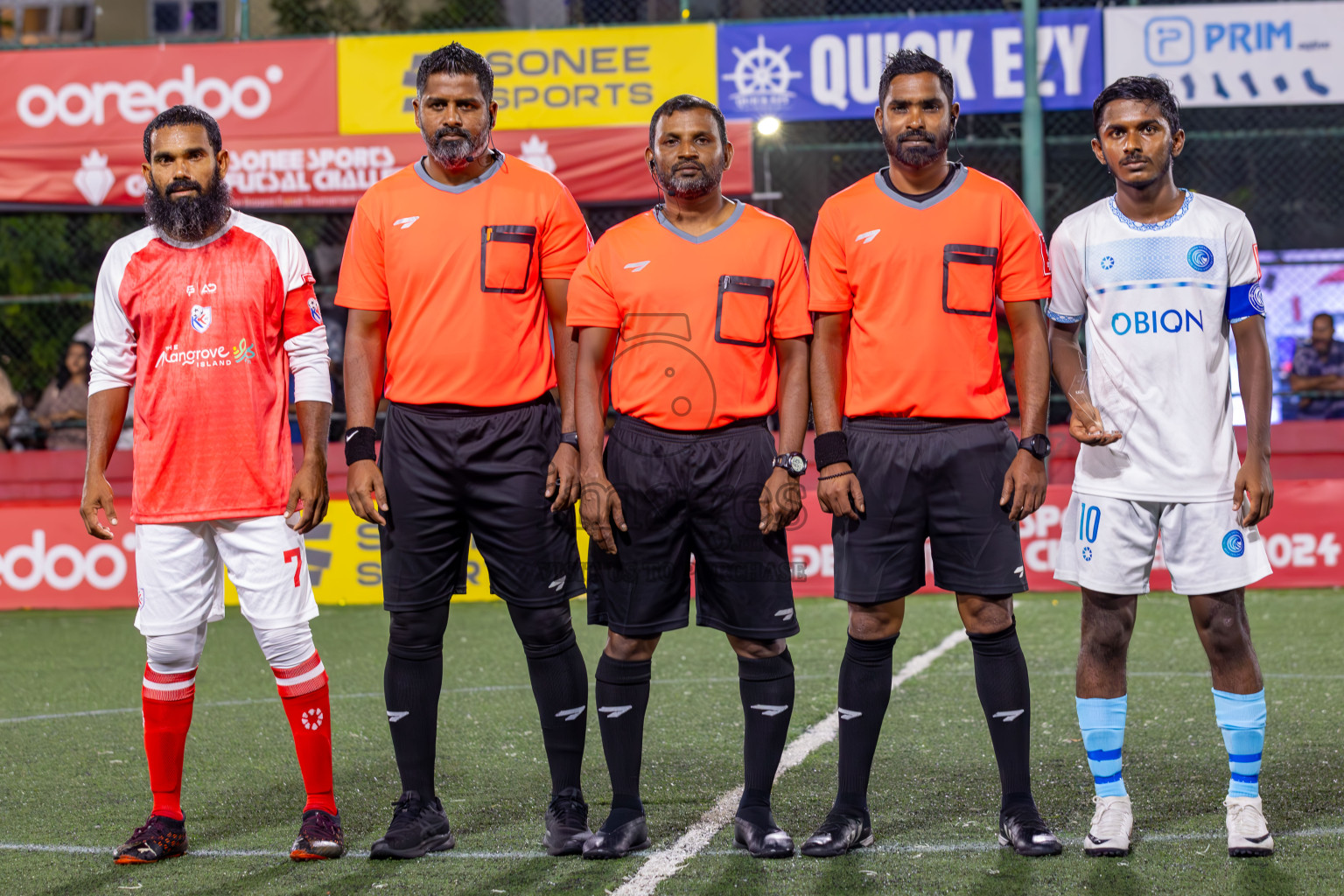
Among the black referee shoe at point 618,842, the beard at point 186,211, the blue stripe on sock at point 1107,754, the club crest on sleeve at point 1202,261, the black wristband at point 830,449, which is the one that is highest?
the beard at point 186,211

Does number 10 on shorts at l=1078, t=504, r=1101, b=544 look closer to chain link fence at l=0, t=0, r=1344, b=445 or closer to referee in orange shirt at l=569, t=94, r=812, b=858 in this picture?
referee in orange shirt at l=569, t=94, r=812, b=858

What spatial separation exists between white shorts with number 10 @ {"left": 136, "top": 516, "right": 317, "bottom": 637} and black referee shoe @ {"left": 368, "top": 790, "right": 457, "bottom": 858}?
2.10 ft

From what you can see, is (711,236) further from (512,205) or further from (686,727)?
(686,727)

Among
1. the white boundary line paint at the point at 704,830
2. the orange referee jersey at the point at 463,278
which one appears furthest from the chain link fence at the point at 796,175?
the orange referee jersey at the point at 463,278

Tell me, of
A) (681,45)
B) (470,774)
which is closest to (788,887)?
(470,774)

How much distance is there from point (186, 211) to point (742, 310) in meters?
1.69

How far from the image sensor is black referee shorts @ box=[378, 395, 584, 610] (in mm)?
4078

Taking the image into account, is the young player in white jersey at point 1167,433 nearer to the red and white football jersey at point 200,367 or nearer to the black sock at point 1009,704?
the black sock at point 1009,704

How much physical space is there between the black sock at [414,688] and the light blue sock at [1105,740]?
1.89 m

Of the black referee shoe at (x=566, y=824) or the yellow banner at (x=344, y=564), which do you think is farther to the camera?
the yellow banner at (x=344, y=564)

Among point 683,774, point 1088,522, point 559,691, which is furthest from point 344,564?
point 1088,522

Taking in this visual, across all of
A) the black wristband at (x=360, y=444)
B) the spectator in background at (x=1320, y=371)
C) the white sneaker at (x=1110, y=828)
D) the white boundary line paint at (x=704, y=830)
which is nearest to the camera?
the white boundary line paint at (x=704, y=830)

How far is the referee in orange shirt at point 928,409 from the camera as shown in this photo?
3.97m

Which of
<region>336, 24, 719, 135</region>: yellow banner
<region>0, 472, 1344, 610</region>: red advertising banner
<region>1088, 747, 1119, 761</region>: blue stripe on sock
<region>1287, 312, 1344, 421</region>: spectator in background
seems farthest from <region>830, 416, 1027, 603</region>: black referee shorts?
<region>1287, 312, 1344, 421</region>: spectator in background
